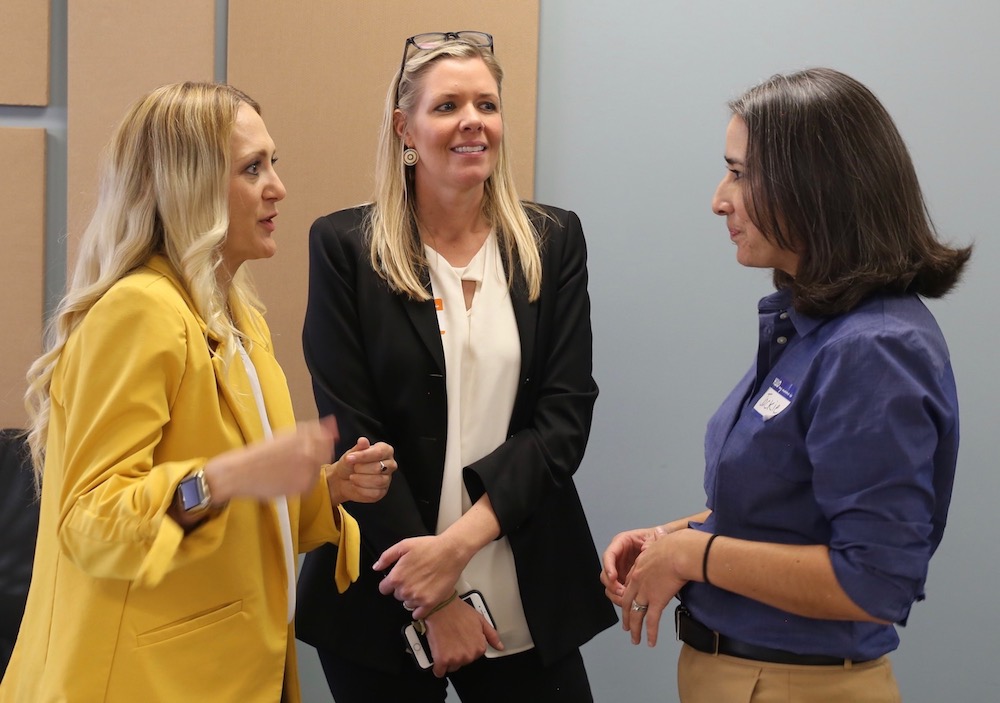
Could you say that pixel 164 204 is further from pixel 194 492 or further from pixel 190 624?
pixel 190 624

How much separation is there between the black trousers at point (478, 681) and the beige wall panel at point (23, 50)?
1.82m

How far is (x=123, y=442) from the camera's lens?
1.42m

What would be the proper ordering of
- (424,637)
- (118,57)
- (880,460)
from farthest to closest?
(118,57) < (424,637) < (880,460)

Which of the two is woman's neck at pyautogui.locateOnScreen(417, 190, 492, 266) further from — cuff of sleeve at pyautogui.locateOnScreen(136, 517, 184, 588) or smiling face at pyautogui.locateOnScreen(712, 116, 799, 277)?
cuff of sleeve at pyautogui.locateOnScreen(136, 517, 184, 588)

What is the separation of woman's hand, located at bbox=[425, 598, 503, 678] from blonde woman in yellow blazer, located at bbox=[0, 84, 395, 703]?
0.30 m

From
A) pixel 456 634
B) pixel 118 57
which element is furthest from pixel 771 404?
pixel 118 57

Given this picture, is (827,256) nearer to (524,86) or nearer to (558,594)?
(558,594)

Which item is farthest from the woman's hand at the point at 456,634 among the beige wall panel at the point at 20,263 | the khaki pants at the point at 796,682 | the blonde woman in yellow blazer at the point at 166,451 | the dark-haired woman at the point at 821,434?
the beige wall panel at the point at 20,263

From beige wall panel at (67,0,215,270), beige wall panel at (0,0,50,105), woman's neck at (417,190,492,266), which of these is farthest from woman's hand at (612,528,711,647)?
beige wall panel at (0,0,50,105)

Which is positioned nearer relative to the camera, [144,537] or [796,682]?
[144,537]

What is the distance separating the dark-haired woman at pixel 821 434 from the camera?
54.0 inches

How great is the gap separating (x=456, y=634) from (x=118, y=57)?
1887 mm

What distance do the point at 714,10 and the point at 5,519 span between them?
7.67ft

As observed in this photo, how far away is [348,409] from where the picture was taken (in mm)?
1998
